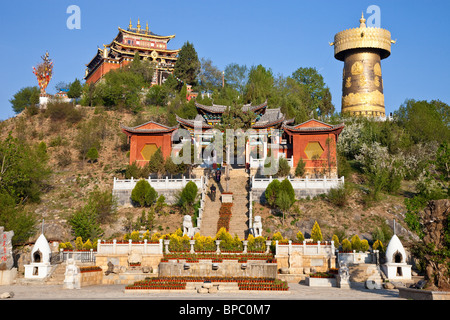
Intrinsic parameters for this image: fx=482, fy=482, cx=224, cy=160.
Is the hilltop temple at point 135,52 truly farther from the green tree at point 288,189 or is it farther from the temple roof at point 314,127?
the green tree at point 288,189

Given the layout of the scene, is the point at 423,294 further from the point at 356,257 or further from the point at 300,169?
the point at 300,169

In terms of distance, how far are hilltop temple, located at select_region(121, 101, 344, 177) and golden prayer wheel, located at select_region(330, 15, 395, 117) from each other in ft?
48.0

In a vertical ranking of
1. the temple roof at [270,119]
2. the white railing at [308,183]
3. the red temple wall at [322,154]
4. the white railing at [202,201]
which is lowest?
the white railing at [202,201]

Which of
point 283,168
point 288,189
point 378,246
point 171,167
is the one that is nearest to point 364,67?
point 283,168

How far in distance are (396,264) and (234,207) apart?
42.5ft

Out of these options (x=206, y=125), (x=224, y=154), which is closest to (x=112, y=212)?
(x=224, y=154)

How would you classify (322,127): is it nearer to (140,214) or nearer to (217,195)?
(217,195)

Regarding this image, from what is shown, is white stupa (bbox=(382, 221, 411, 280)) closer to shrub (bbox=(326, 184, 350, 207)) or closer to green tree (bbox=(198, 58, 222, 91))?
shrub (bbox=(326, 184, 350, 207))

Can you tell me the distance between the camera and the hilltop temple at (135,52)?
217 ft

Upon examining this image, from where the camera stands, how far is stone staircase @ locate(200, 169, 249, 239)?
94.1 ft

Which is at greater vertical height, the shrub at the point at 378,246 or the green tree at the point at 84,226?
the green tree at the point at 84,226

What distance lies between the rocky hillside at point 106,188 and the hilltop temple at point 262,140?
3105 millimetres

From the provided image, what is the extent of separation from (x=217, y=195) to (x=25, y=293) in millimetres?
18298

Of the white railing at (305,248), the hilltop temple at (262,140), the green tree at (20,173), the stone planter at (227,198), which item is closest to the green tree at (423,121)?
the hilltop temple at (262,140)
